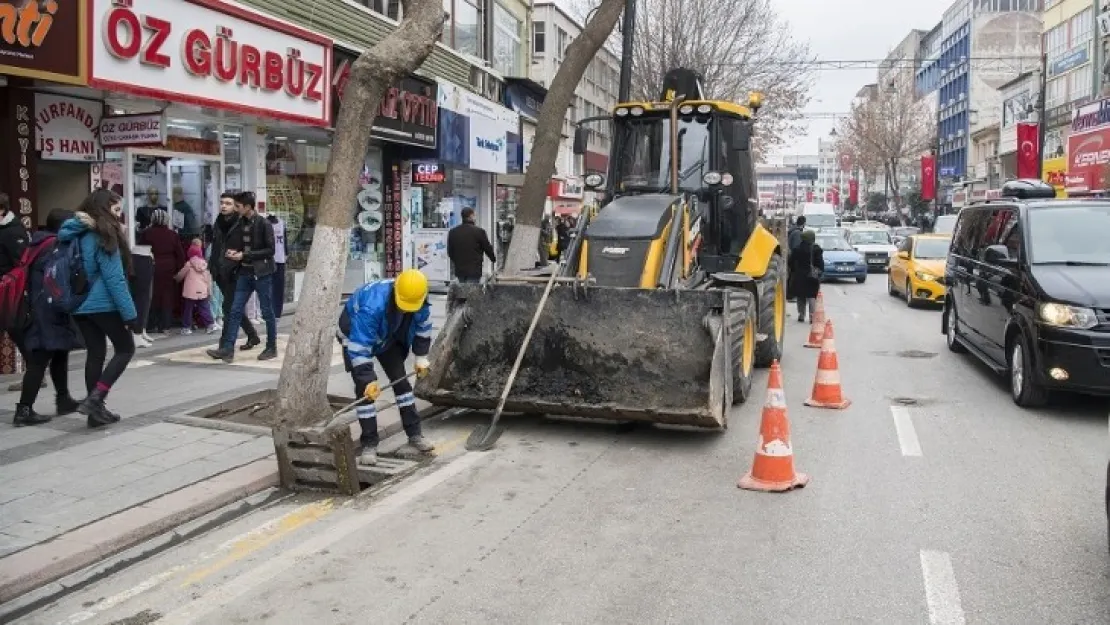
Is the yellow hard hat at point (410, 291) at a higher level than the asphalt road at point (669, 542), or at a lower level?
higher

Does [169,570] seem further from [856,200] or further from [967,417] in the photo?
[856,200]

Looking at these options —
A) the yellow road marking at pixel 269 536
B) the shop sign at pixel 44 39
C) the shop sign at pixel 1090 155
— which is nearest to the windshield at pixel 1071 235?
the yellow road marking at pixel 269 536

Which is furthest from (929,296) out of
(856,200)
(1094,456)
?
(856,200)

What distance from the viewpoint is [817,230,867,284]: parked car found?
26.8 m

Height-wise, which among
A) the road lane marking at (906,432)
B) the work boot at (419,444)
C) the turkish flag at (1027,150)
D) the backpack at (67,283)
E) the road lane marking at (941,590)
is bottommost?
the road lane marking at (941,590)

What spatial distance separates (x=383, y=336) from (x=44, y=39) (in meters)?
5.35

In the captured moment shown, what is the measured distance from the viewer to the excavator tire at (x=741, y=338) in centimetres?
856

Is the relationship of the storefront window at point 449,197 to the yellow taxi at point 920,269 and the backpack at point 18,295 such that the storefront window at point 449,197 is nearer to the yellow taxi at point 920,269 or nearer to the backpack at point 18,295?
the yellow taxi at point 920,269

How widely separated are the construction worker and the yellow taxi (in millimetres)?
14612

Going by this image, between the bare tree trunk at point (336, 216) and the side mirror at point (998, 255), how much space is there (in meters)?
6.08

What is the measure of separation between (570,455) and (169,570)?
10.4ft

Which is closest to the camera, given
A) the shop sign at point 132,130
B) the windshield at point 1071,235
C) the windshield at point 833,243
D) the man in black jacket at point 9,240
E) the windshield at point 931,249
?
the man in black jacket at point 9,240

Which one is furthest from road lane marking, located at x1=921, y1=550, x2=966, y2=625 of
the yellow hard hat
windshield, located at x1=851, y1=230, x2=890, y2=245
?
windshield, located at x1=851, y1=230, x2=890, y2=245

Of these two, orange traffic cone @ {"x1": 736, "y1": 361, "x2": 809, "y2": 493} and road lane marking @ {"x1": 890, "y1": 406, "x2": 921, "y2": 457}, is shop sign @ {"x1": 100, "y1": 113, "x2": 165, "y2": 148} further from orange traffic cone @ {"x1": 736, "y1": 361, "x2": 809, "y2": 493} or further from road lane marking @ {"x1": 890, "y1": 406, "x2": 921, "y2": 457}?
road lane marking @ {"x1": 890, "y1": 406, "x2": 921, "y2": 457}
